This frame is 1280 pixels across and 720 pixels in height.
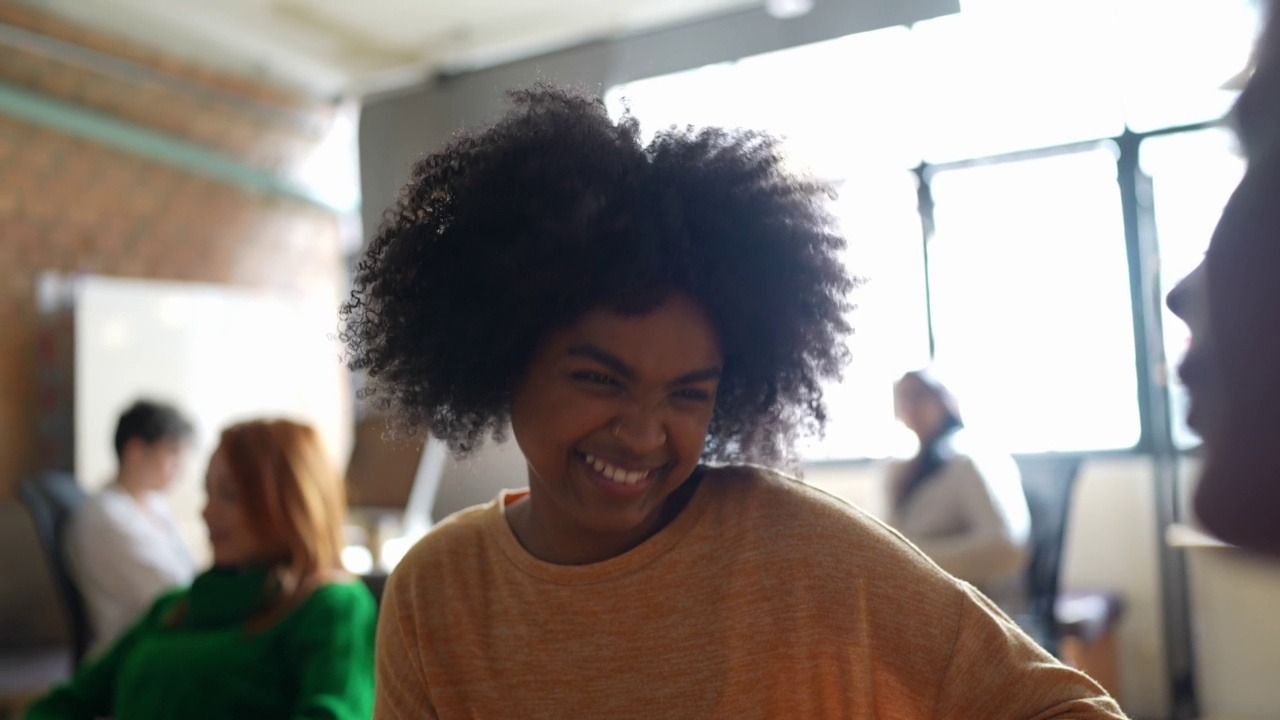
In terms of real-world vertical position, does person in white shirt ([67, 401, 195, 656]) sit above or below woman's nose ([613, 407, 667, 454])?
below

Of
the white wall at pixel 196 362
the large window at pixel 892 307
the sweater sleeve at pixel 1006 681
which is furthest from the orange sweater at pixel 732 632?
the white wall at pixel 196 362

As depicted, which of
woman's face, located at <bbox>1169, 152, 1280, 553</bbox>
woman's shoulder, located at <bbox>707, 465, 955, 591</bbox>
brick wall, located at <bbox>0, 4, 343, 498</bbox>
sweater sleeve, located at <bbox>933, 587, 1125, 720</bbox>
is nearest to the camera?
woman's face, located at <bbox>1169, 152, 1280, 553</bbox>

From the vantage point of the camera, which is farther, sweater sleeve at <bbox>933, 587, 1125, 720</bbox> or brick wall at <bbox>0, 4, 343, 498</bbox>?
brick wall at <bbox>0, 4, 343, 498</bbox>

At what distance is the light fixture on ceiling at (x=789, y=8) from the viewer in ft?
13.0

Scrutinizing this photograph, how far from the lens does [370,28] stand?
5457mm

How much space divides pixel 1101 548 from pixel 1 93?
5.14m

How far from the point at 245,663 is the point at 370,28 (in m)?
4.34

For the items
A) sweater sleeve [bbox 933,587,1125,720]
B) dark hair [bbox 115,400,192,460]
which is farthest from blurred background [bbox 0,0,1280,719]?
sweater sleeve [bbox 933,587,1125,720]

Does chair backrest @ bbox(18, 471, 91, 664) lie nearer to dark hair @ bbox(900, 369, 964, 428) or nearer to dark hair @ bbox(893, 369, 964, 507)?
dark hair @ bbox(893, 369, 964, 507)

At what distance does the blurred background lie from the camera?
406 cm

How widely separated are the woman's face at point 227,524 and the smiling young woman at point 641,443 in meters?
0.76

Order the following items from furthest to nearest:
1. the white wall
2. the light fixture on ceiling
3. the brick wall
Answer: the white wall, the brick wall, the light fixture on ceiling

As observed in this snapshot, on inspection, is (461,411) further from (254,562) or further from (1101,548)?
(1101,548)

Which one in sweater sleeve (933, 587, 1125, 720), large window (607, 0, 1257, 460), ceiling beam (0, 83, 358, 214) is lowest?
sweater sleeve (933, 587, 1125, 720)
